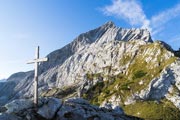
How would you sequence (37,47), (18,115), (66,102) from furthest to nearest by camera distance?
(66,102) < (37,47) < (18,115)

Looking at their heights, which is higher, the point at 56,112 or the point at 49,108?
the point at 49,108

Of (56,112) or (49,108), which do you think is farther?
(56,112)

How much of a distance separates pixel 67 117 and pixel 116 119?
23.1 feet

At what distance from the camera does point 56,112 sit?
4103 cm

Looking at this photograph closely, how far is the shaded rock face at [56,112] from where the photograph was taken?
39188 mm

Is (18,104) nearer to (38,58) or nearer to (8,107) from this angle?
(8,107)

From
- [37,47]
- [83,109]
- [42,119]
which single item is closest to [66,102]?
[83,109]

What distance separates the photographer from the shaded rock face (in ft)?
129

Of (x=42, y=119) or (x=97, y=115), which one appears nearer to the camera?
(x=42, y=119)

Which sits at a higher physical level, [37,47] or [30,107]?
[37,47]

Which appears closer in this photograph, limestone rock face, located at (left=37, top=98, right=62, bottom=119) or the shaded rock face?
the shaded rock face

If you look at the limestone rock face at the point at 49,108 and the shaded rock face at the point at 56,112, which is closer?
the shaded rock face at the point at 56,112

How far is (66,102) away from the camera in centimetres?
4459

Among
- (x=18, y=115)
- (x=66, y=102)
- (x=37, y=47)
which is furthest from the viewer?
(x=66, y=102)
